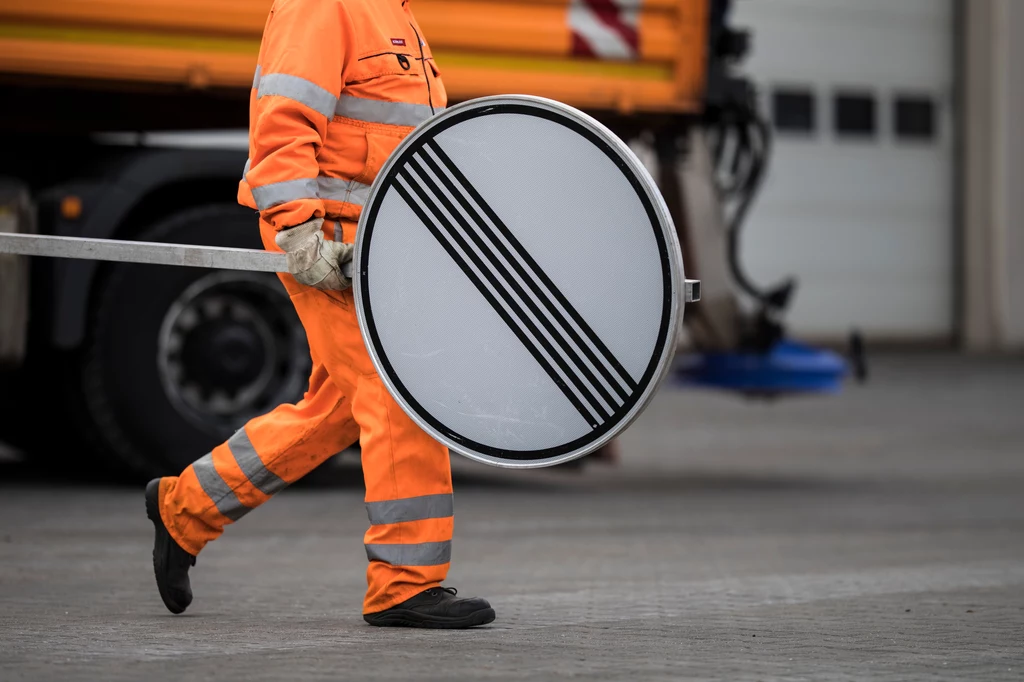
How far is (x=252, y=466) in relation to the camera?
4215 millimetres

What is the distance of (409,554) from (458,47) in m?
3.84

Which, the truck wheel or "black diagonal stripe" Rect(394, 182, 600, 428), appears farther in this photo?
the truck wheel

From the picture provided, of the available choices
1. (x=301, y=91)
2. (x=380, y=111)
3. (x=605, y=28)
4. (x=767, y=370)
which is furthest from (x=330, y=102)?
(x=767, y=370)

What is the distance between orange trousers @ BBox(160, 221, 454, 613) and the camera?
4.01m

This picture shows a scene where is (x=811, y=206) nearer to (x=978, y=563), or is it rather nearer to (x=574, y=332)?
(x=978, y=563)

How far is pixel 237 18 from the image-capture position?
23.0 ft

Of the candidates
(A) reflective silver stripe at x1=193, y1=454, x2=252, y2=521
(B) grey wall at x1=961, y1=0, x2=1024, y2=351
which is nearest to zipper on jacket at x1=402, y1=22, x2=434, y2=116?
(A) reflective silver stripe at x1=193, y1=454, x2=252, y2=521

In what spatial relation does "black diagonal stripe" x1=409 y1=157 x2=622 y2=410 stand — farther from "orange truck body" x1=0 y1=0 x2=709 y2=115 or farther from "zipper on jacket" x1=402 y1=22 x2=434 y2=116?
"orange truck body" x1=0 y1=0 x2=709 y2=115

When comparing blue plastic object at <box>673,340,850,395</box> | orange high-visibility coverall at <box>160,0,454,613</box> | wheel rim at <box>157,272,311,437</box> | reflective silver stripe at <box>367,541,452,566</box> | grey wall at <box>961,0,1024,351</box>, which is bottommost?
grey wall at <box>961,0,1024,351</box>

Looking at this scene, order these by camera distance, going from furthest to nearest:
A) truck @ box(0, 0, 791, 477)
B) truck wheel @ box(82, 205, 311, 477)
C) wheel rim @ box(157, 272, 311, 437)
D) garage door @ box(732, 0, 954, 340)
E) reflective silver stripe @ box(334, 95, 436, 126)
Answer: garage door @ box(732, 0, 954, 340), wheel rim @ box(157, 272, 311, 437), truck wheel @ box(82, 205, 311, 477), truck @ box(0, 0, 791, 477), reflective silver stripe @ box(334, 95, 436, 126)

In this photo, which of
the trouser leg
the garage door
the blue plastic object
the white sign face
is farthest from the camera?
the garage door

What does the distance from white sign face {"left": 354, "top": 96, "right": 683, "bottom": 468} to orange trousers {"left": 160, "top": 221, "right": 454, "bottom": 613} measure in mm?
119

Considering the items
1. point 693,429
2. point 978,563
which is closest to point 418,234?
point 978,563

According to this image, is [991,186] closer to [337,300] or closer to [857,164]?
[857,164]
